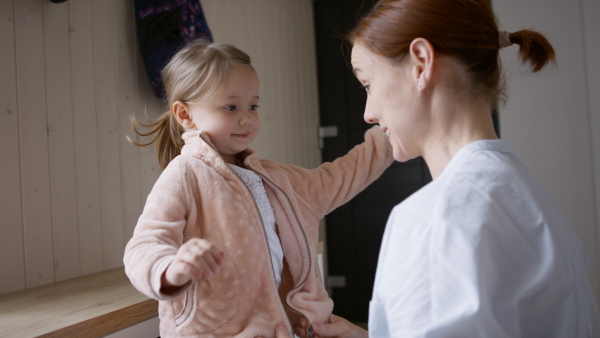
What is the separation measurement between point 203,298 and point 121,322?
383 mm

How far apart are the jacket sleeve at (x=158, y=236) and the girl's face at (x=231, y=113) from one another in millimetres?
124

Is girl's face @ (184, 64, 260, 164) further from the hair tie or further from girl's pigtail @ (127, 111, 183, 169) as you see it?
the hair tie

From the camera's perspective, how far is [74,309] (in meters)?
1.46

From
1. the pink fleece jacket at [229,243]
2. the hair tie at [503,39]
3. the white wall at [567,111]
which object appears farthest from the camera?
the white wall at [567,111]

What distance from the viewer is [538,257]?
2.48 feet

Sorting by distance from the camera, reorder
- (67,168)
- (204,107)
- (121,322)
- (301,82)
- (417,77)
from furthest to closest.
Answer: (301,82)
(67,168)
(121,322)
(204,107)
(417,77)

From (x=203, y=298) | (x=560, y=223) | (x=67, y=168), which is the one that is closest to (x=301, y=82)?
(x=67, y=168)

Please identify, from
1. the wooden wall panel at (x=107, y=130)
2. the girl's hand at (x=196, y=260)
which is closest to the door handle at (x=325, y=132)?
the wooden wall panel at (x=107, y=130)

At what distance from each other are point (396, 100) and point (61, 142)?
1.38 metres

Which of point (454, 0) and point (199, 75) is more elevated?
point (454, 0)

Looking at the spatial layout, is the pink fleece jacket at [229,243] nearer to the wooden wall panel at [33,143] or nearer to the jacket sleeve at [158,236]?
the jacket sleeve at [158,236]

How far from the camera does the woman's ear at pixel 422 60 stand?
2.98ft

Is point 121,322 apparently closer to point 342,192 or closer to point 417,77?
point 342,192

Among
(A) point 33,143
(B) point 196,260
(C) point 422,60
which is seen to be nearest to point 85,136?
(A) point 33,143
